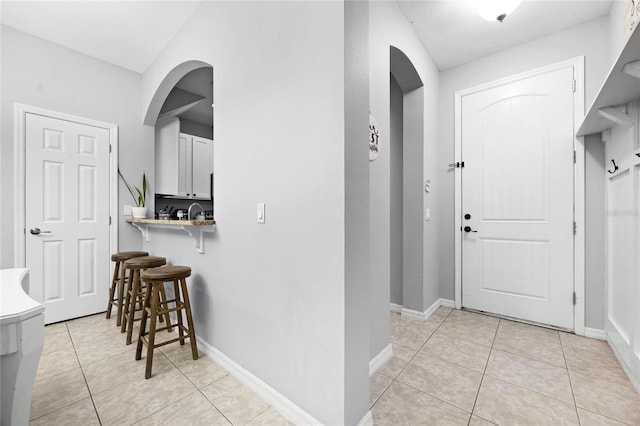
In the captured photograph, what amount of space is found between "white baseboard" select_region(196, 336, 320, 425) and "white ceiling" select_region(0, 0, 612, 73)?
279cm

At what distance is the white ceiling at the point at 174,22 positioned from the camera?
7.19 ft

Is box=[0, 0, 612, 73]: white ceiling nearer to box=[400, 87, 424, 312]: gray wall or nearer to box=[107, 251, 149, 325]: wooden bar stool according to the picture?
A: box=[400, 87, 424, 312]: gray wall

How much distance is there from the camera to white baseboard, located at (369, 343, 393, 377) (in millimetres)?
1802

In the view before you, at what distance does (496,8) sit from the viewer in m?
2.01

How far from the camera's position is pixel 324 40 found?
1.24 meters

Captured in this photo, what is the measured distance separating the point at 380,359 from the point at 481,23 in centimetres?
297

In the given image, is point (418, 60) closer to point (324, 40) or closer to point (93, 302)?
point (324, 40)

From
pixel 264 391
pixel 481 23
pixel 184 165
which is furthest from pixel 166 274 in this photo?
pixel 481 23

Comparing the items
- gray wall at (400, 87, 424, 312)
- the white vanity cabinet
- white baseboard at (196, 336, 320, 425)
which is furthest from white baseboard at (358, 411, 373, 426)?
the white vanity cabinet

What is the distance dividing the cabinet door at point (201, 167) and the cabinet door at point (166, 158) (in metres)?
0.46

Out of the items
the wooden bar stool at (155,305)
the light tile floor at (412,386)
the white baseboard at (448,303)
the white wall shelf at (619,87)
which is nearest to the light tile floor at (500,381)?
the light tile floor at (412,386)

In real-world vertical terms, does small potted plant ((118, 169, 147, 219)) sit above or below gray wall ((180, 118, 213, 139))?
below

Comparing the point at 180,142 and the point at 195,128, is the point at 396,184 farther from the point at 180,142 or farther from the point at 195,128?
the point at 195,128

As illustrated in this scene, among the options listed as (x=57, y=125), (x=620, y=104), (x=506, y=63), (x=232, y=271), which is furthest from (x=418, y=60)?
(x=57, y=125)
